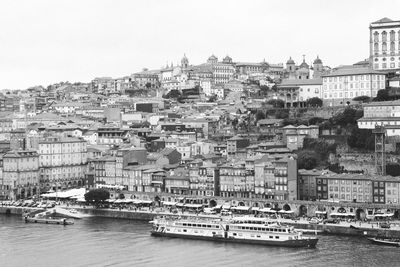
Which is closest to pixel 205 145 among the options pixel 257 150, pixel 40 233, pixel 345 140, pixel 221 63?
pixel 257 150

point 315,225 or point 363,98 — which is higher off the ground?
point 363,98

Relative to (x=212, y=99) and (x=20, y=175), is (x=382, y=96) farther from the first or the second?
(x=212, y=99)

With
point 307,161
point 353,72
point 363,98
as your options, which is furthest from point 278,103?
point 307,161

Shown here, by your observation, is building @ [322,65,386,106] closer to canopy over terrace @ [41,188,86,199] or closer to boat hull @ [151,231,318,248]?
canopy over terrace @ [41,188,86,199]

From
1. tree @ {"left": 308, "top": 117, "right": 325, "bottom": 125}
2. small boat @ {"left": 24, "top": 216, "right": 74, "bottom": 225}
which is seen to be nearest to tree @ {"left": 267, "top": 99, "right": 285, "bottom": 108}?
tree @ {"left": 308, "top": 117, "right": 325, "bottom": 125}

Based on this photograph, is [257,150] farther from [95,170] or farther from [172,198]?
[95,170]
